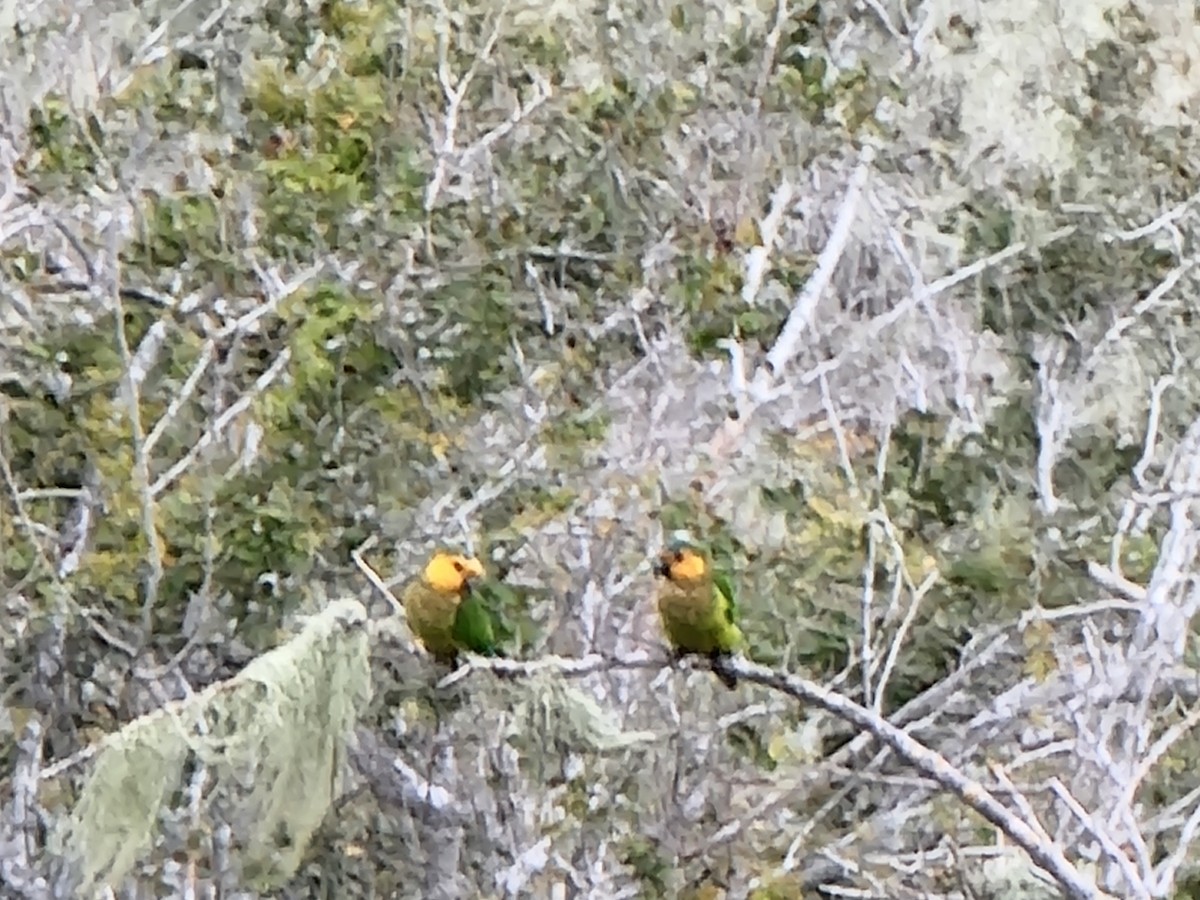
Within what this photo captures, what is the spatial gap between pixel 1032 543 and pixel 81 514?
1.07m

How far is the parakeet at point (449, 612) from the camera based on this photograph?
1.46 metres

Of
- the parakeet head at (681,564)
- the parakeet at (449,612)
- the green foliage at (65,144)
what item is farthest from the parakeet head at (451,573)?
Result: the green foliage at (65,144)

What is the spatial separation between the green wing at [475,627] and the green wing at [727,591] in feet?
0.83

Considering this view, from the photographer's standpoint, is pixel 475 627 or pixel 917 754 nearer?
pixel 917 754

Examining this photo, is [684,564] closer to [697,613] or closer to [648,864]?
[697,613]

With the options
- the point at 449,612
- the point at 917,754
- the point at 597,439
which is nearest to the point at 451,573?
the point at 449,612

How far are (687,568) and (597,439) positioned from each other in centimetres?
19

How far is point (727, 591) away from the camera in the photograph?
1491mm

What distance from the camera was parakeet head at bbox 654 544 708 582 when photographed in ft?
4.81

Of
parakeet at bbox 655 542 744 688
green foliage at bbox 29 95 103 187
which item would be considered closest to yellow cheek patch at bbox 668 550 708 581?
parakeet at bbox 655 542 744 688

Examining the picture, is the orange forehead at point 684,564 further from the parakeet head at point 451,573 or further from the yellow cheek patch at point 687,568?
the parakeet head at point 451,573

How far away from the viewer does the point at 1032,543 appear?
5.01 ft

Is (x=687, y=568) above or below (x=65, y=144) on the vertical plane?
below

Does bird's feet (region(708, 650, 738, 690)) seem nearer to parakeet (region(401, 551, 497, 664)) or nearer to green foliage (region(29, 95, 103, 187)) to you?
parakeet (region(401, 551, 497, 664))
